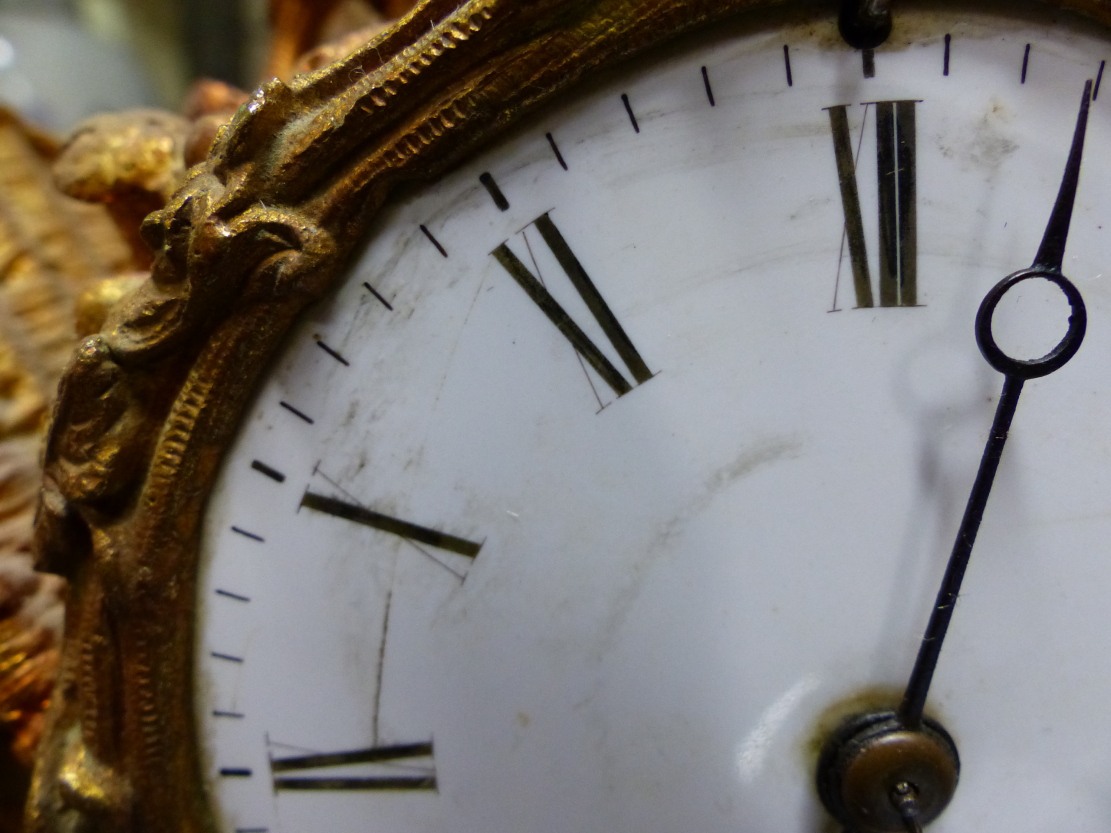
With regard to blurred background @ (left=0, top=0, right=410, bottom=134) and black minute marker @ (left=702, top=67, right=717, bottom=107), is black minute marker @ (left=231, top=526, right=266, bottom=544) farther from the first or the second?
blurred background @ (left=0, top=0, right=410, bottom=134)

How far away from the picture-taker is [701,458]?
1.17 feet

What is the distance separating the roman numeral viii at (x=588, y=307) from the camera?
1.16 ft

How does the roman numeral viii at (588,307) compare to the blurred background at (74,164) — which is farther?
the blurred background at (74,164)

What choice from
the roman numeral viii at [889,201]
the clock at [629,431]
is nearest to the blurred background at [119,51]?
the clock at [629,431]

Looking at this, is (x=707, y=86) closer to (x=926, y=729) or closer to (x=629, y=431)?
(x=629, y=431)

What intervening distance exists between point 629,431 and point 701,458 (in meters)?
0.04

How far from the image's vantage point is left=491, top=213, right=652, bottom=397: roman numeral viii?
353mm

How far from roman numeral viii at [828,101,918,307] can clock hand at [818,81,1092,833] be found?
4cm

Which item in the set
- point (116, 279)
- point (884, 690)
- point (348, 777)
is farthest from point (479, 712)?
point (116, 279)

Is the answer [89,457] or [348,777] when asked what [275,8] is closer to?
[89,457]

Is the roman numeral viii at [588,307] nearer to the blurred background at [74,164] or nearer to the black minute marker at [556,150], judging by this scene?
the black minute marker at [556,150]

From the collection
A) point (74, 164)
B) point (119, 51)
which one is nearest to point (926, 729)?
point (74, 164)

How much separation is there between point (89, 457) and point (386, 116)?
0.73 ft

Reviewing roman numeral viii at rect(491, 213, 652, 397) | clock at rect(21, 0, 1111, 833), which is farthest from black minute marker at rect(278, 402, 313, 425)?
roman numeral viii at rect(491, 213, 652, 397)
